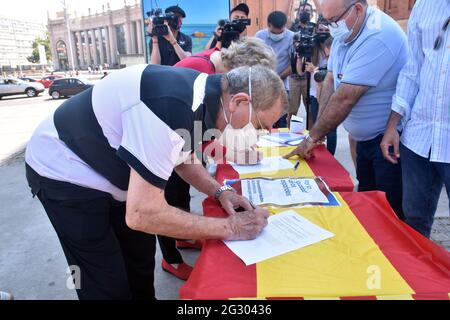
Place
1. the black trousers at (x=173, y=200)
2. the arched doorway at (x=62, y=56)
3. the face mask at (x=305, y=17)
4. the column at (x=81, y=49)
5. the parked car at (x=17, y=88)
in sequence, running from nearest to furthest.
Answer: the black trousers at (x=173, y=200), the face mask at (x=305, y=17), the parked car at (x=17, y=88), the arched doorway at (x=62, y=56), the column at (x=81, y=49)

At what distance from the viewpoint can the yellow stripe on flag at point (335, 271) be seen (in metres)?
0.85

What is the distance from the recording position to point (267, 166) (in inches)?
73.5

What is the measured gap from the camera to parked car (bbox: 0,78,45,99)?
733 inches

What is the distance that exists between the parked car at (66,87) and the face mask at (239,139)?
56.9 ft

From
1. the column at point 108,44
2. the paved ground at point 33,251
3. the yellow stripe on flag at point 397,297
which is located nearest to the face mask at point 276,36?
the paved ground at point 33,251

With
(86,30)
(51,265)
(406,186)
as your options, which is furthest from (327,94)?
(86,30)

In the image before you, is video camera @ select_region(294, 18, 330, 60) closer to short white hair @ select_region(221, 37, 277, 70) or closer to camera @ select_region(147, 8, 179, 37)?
→ camera @ select_region(147, 8, 179, 37)

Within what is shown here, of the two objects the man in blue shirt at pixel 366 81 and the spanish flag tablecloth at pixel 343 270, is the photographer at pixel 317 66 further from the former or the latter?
the spanish flag tablecloth at pixel 343 270

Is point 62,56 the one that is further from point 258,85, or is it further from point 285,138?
point 258,85

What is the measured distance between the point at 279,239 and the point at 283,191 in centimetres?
40

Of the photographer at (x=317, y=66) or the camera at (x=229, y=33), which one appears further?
the photographer at (x=317, y=66)

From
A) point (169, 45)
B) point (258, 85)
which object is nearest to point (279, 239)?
point (258, 85)

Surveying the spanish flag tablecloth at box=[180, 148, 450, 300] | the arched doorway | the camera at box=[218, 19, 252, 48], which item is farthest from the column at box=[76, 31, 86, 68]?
the spanish flag tablecloth at box=[180, 148, 450, 300]
